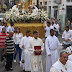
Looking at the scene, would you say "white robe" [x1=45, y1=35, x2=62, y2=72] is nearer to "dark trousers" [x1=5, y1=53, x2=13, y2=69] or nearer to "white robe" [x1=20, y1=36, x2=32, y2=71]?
"white robe" [x1=20, y1=36, x2=32, y2=71]

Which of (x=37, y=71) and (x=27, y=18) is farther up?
(x=27, y=18)

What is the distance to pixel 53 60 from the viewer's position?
24.5ft

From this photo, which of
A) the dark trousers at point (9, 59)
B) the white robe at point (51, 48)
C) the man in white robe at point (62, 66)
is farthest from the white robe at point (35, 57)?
the man in white robe at point (62, 66)

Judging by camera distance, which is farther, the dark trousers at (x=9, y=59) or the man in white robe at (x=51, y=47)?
the dark trousers at (x=9, y=59)

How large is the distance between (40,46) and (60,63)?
243 centimetres

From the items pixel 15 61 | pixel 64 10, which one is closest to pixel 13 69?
pixel 15 61

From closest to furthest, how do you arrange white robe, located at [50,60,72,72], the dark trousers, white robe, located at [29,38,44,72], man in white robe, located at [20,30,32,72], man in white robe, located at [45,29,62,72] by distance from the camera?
white robe, located at [50,60,72,72]
white robe, located at [29,38,44,72]
man in white robe, located at [45,29,62,72]
man in white robe, located at [20,30,32,72]
the dark trousers

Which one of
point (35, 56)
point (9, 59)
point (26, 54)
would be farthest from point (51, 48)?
point (9, 59)

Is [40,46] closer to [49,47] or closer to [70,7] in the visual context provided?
[49,47]

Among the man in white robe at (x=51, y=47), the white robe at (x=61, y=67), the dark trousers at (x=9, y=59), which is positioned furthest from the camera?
the dark trousers at (x=9, y=59)

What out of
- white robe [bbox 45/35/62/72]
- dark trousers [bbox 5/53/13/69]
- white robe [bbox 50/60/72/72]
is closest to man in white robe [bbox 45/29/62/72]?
white robe [bbox 45/35/62/72]

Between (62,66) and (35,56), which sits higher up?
(62,66)

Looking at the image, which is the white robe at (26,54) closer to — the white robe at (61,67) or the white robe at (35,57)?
the white robe at (35,57)

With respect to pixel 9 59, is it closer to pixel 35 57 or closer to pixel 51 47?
pixel 35 57
